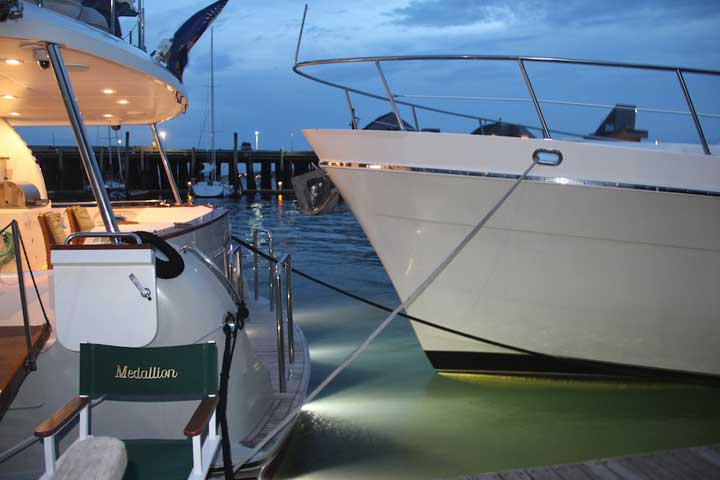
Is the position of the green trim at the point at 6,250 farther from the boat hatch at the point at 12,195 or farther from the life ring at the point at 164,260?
the life ring at the point at 164,260

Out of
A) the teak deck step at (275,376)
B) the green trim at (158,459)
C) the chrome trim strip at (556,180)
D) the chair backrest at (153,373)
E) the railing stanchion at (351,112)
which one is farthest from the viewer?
the railing stanchion at (351,112)

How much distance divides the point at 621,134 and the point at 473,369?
91.2 inches

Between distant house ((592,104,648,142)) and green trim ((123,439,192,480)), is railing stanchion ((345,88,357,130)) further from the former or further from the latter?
green trim ((123,439,192,480))

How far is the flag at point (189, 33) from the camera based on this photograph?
5.93 m

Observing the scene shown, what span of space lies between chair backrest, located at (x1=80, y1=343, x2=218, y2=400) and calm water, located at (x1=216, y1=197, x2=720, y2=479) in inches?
54.3

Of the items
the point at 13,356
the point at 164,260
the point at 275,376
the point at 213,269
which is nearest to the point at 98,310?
the point at 164,260

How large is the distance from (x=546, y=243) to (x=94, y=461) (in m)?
3.41

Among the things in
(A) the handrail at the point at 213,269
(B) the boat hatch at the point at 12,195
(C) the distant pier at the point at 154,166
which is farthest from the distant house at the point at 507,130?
(C) the distant pier at the point at 154,166

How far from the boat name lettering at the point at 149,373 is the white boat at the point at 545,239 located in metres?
2.44

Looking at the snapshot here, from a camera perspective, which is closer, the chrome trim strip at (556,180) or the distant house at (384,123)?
the chrome trim strip at (556,180)

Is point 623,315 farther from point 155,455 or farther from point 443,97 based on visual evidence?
point 155,455

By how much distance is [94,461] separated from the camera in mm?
2369

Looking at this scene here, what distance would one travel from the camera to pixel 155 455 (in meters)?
3.34

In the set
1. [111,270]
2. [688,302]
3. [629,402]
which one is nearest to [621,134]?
[688,302]
